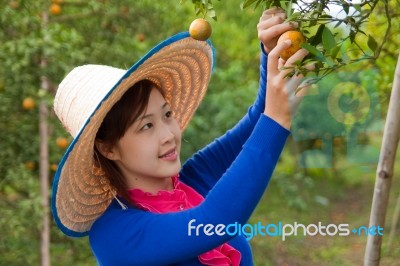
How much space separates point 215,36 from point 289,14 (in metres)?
3.53

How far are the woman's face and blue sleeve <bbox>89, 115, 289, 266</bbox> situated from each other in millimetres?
88

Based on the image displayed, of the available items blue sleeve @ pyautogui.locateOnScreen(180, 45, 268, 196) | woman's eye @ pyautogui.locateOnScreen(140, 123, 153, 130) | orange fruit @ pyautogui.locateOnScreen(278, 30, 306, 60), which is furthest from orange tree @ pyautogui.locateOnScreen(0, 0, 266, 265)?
orange fruit @ pyautogui.locateOnScreen(278, 30, 306, 60)

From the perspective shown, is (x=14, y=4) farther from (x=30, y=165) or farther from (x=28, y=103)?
(x=30, y=165)

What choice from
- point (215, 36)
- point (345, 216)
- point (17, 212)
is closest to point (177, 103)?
point (17, 212)

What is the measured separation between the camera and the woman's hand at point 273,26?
1.22m

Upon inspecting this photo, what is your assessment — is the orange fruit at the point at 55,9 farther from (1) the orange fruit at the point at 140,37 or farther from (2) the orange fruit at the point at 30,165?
(2) the orange fruit at the point at 30,165

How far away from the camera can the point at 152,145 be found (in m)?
1.46

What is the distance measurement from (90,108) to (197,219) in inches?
12.2

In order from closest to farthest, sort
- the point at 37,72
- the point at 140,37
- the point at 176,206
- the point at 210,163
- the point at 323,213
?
the point at 176,206
the point at 210,163
the point at 37,72
the point at 140,37
the point at 323,213

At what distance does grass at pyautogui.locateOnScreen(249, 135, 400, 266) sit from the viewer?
4.12 m

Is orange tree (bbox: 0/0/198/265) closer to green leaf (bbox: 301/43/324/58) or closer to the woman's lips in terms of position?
the woman's lips

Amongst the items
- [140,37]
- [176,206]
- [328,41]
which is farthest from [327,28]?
[140,37]

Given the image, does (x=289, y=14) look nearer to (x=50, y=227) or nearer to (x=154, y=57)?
(x=154, y=57)

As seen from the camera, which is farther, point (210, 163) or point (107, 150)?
point (210, 163)
